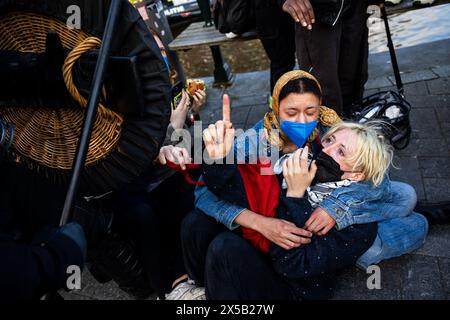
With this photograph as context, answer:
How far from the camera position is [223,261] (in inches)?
64.1

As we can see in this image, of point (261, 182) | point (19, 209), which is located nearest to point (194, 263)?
point (261, 182)

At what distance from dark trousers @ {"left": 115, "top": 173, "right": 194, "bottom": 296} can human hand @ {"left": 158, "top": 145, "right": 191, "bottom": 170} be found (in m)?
0.27

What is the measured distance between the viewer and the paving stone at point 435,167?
2.50m

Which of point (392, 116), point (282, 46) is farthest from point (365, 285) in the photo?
point (282, 46)

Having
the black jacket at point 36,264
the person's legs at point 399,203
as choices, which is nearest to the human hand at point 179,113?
the black jacket at point 36,264

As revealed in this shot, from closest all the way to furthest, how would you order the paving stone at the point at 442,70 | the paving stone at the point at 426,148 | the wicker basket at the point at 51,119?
the wicker basket at the point at 51,119 < the paving stone at the point at 426,148 < the paving stone at the point at 442,70

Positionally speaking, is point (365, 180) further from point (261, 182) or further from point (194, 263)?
point (194, 263)

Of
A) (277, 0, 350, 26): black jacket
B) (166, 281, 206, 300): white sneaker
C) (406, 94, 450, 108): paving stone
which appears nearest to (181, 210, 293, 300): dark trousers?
(166, 281, 206, 300): white sneaker

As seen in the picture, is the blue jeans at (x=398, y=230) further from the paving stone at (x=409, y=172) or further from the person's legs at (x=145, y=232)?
the person's legs at (x=145, y=232)

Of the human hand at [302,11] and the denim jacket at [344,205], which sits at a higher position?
the human hand at [302,11]

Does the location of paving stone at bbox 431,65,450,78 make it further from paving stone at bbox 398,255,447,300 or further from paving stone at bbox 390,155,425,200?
paving stone at bbox 398,255,447,300

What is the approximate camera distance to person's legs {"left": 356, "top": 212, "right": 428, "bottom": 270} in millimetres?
1815

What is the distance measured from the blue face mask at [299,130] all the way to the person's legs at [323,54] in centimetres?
81
